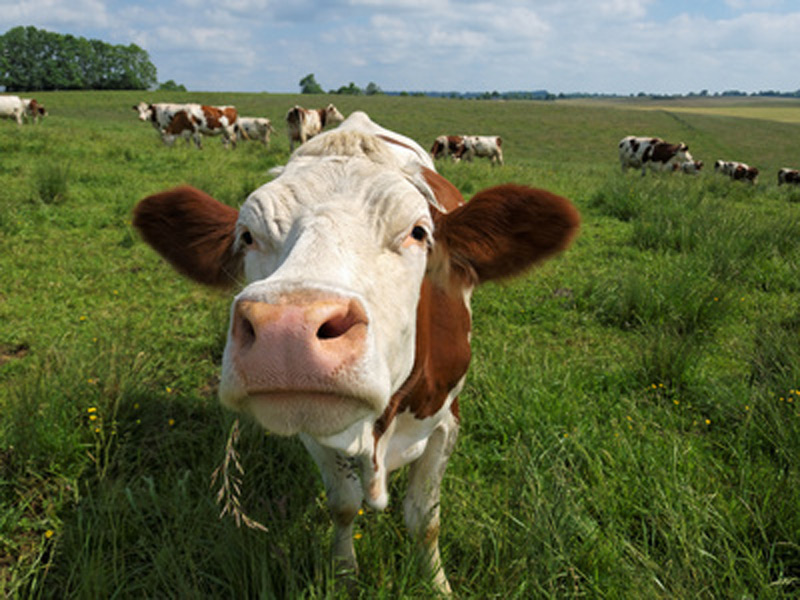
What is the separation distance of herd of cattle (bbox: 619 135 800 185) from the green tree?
96.3 metres

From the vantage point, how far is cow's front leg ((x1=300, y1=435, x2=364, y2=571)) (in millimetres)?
2305

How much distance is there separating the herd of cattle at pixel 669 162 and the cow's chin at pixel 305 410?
22.7 metres

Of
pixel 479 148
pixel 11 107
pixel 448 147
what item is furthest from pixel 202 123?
pixel 11 107

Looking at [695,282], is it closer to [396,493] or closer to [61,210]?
[396,493]

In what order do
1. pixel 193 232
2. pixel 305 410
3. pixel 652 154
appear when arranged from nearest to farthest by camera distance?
pixel 305 410
pixel 193 232
pixel 652 154

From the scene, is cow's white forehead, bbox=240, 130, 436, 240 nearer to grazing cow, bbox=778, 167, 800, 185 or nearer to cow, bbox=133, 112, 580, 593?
cow, bbox=133, 112, 580, 593

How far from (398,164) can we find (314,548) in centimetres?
161

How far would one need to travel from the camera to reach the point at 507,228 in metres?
2.21

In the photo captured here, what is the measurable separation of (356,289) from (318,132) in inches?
860

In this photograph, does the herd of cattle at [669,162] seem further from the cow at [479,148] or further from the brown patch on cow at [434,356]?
the brown patch on cow at [434,356]

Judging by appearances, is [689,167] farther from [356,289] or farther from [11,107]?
[11,107]

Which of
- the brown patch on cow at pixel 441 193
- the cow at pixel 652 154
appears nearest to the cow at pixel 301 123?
the cow at pixel 652 154

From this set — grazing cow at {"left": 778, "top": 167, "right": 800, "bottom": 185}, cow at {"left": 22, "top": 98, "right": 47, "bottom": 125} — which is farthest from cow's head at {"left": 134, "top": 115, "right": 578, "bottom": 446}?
cow at {"left": 22, "top": 98, "right": 47, "bottom": 125}

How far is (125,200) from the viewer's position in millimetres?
7742
